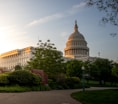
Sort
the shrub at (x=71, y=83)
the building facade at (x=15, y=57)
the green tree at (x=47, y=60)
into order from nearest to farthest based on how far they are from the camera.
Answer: the shrub at (x=71, y=83)
the green tree at (x=47, y=60)
the building facade at (x=15, y=57)

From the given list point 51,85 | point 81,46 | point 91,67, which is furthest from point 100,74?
point 81,46

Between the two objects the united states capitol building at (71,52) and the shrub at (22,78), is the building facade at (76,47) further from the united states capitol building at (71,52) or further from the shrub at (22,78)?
the shrub at (22,78)

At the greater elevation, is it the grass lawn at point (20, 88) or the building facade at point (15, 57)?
the building facade at point (15, 57)

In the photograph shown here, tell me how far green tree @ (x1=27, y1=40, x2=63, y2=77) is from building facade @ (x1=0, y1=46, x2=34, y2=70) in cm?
9171

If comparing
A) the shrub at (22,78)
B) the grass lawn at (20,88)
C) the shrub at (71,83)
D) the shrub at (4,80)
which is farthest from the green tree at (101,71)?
the shrub at (4,80)

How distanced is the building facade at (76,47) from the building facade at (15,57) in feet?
70.6

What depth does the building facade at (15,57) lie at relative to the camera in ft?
514

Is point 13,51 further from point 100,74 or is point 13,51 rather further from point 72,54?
point 100,74

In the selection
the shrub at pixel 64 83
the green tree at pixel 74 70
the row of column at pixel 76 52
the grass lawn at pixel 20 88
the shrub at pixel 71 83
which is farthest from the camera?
the row of column at pixel 76 52

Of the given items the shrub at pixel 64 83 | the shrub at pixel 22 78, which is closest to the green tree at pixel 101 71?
the shrub at pixel 64 83

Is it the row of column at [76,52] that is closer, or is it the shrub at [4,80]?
the shrub at [4,80]

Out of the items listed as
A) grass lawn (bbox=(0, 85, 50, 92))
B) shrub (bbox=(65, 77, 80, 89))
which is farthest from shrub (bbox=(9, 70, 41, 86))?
shrub (bbox=(65, 77, 80, 89))

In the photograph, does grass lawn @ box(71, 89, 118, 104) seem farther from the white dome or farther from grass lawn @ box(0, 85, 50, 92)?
the white dome

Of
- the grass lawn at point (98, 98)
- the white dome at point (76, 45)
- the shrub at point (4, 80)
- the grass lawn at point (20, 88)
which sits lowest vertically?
the grass lawn at point (98, 98)
